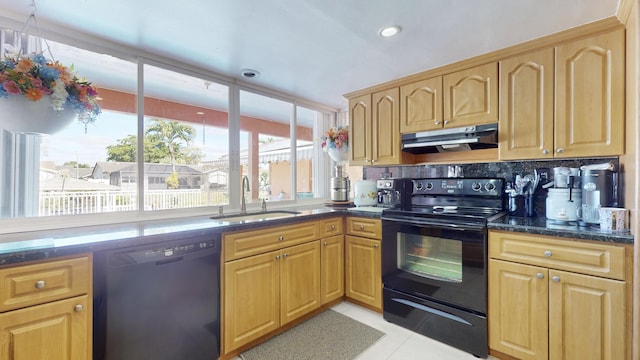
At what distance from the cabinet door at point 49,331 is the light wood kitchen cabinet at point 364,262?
1.94m

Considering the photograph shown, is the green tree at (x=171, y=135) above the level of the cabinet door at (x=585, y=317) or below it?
above

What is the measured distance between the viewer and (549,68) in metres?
1.92

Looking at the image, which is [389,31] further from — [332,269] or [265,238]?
[332,269]

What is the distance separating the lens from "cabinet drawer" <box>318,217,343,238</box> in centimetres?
252

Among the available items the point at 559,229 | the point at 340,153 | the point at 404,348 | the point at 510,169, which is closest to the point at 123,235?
the point at 404,348

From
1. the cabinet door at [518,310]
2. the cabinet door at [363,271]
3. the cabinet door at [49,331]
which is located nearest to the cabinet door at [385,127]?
the cabinet door at [363,271]

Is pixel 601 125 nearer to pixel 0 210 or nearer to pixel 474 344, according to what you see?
pixel 474 344

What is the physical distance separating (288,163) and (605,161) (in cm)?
276

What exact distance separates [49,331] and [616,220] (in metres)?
2.93

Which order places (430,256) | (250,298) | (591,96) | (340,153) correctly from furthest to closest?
1. (340,153)
2. (430,256)
3. (250,298)
4. (591,96)

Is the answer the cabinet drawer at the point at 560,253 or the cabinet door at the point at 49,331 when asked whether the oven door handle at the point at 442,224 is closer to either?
the cabinet drawer at the point at 560,253

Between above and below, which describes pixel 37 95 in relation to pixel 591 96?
below

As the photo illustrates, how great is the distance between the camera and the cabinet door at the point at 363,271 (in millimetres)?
2490

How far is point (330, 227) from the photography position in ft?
8.50
